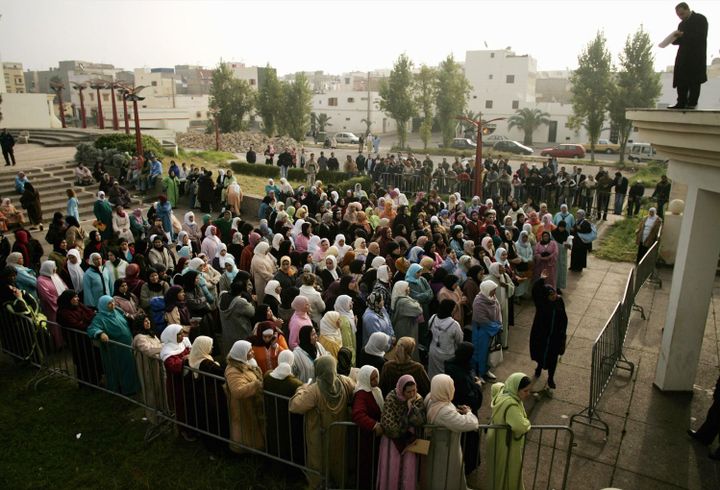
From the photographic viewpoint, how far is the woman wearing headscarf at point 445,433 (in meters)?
4.76

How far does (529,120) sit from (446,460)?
52521 millimetres

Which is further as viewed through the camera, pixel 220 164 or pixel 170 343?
pixel 220 164

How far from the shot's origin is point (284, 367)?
17.7 ft

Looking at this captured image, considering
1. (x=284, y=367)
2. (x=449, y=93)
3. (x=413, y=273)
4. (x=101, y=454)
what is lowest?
(x=101, y=454)

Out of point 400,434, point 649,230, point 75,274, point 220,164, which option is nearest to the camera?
point 400,434

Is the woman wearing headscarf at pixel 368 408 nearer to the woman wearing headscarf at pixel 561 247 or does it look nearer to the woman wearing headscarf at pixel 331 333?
the woman wearing headscarf at pixel 331 333

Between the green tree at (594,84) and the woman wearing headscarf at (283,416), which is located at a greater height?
the green tree at (594,84)

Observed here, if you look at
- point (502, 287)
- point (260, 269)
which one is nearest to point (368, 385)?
point (502, 287)

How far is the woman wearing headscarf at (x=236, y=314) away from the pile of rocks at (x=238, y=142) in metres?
34.8

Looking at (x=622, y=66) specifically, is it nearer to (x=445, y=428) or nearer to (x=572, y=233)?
(x=572, y=233)

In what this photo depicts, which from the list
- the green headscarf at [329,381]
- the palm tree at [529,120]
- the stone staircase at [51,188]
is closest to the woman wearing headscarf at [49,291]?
the green headscarf at [329,381]

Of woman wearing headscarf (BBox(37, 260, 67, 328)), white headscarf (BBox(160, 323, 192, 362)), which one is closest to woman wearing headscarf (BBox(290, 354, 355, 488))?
white headscarf (BBox(160, 323, 192, 362))

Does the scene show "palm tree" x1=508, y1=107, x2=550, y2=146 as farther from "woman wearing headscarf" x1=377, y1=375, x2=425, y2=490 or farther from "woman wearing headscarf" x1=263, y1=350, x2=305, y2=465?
"woman wearing headscarf" x1=377, y1=375, x2=425, y2=490

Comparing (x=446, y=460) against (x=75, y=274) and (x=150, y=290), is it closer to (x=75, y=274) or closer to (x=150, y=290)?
(x=150, y=290)
